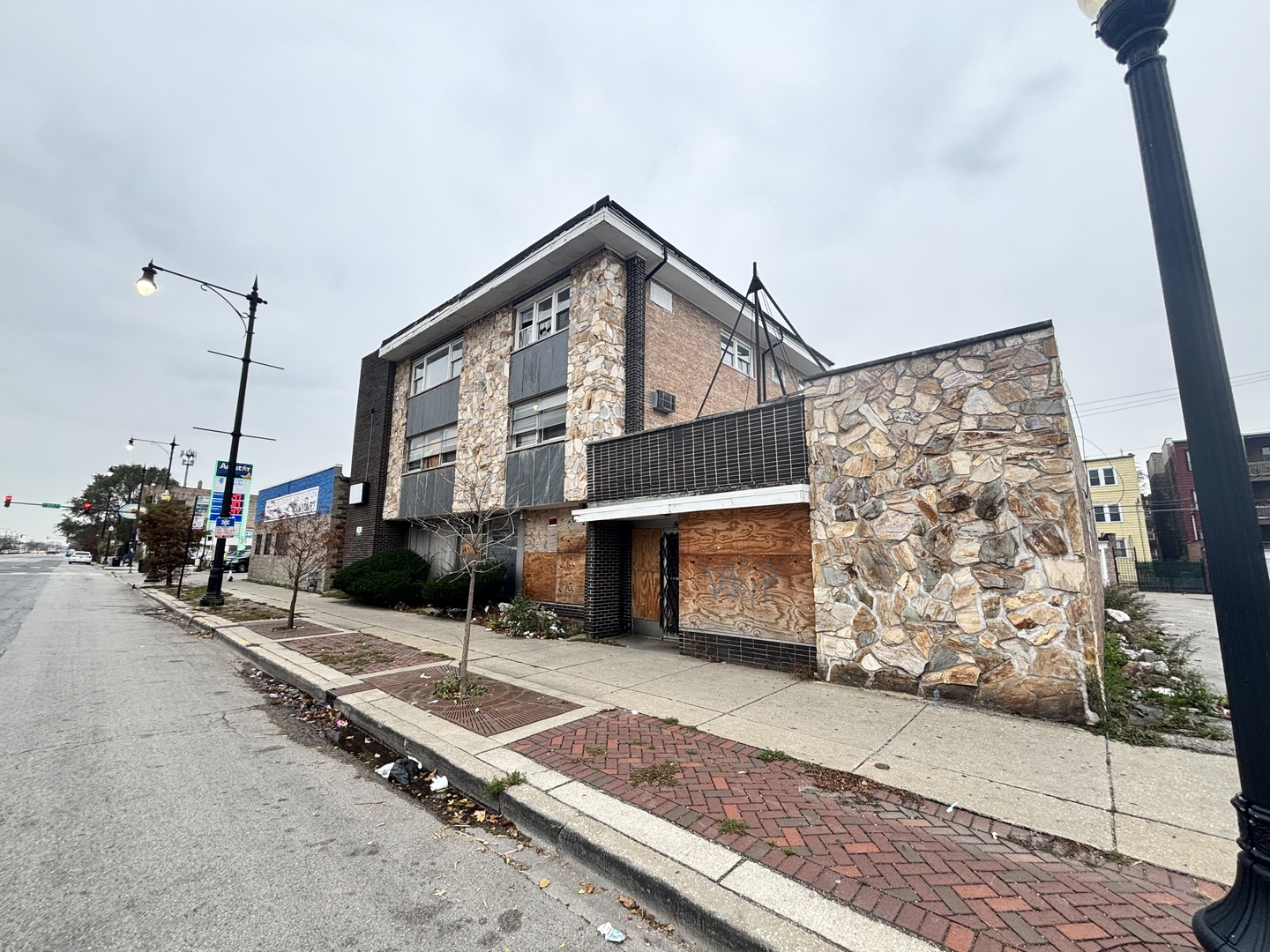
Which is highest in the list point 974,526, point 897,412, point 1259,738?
point 897,412

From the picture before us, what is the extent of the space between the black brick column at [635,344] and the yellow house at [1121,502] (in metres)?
36.9

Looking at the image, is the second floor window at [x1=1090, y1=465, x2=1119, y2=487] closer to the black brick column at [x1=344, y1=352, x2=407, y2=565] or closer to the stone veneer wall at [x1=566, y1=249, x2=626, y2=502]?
the stone veneer wall at [x1=566, y1=249, x2=626, y2=502]

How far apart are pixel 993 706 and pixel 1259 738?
177 inches

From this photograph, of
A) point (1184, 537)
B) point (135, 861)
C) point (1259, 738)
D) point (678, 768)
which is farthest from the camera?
point (1184, 537)

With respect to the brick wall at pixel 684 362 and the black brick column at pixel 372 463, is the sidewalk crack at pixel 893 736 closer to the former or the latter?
the brick wall at pixel 684 362

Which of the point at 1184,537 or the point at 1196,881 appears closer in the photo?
the point at 1196,881

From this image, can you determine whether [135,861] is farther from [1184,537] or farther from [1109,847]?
[1184,537]

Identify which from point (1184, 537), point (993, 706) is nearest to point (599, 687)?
point (993, 706)

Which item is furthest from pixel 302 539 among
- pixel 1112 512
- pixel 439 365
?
pixel 1112 512

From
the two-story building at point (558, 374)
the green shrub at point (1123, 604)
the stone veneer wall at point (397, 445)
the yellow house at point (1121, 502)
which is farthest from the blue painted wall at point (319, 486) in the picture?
the yellow house at point (1121, 502)

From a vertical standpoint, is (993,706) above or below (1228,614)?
below

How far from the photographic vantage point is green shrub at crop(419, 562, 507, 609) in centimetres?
1348

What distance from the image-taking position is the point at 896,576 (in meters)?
6.66

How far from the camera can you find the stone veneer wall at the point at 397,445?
61.3 feet
